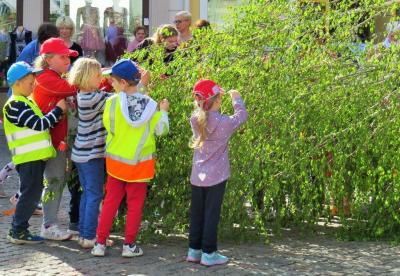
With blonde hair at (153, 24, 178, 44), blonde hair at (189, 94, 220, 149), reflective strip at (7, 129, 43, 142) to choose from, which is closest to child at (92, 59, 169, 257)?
blonde hair at (189, 94, 220, 149)

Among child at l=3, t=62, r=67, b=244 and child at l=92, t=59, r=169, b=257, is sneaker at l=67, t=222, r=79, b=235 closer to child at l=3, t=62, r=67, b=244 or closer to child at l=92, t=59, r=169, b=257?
child at l=3, t=62, r=67, b=244

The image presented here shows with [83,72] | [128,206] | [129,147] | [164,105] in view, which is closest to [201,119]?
[164,105]

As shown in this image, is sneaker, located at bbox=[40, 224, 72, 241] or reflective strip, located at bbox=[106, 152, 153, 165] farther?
sneaker, located at bbox=[40, 224, 72, 241]

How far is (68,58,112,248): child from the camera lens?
7047 mm

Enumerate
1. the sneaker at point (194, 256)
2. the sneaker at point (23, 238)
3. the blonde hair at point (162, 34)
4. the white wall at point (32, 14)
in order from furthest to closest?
1. the white wall at point (32, 14)
2. the blonde hair at point (162, 34)
3. the sneaker at point (23, 238)
4. the sneaker at point (194, 256)

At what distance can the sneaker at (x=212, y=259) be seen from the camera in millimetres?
6641

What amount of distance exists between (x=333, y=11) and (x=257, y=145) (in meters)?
1.23

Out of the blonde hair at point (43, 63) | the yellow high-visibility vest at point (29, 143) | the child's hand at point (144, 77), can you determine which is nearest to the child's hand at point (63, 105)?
the yellow high-visibility vest at point (29, 143)

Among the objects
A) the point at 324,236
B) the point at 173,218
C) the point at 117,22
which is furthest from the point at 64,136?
A: the point at 117,22

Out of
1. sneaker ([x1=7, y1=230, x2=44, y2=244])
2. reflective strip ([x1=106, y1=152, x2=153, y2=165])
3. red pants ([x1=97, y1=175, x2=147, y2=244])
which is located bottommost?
sneaker ([x1=7, y1=230, x2=44, y2=244])

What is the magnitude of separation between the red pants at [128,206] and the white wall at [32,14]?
9.73 meters

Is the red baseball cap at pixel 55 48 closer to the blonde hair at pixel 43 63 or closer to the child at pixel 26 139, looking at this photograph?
the blonde hair at pixel 43 63

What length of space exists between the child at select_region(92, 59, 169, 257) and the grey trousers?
2.06 ft

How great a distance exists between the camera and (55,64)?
24.3 ft
